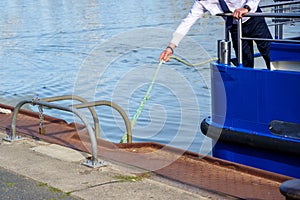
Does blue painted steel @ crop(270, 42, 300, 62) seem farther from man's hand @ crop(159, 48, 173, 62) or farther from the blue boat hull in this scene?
man's hand @ crop(159, 48, 173, 62)

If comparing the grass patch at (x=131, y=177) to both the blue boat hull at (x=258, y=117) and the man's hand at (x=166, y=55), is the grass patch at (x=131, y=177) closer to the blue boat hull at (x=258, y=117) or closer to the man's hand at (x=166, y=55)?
the man's hand at (x=166, y=55)

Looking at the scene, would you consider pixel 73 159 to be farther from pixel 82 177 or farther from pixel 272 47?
pixel 272 47

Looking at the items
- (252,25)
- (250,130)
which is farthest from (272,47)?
(250,130)

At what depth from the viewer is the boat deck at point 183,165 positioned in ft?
16.7

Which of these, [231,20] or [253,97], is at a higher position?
[231,20]

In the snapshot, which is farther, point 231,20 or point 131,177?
point 231,20

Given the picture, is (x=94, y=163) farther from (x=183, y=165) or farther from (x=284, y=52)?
(x=284, y=52)

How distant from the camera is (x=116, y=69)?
1590 cm

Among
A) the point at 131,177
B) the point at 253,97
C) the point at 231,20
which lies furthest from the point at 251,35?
the point at 131,177

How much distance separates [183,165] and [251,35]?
1.52 m

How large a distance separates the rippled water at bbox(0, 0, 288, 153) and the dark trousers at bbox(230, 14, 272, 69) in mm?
1893

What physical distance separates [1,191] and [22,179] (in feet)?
0.98

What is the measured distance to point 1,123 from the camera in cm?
764

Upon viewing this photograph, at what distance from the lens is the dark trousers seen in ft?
20.4
